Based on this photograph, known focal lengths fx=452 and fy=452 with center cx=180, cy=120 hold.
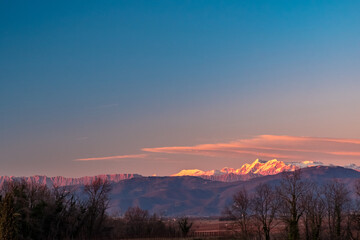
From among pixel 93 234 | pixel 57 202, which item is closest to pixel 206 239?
pixel 93 234

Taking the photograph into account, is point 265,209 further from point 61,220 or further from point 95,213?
point 61,220

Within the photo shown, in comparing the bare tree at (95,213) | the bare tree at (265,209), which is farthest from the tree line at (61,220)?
the bare tree at (265,209)

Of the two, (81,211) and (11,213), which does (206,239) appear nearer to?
(81,211)

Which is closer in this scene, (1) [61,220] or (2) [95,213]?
(1) [61,220]

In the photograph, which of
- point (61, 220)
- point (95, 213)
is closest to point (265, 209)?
point (95, 213)

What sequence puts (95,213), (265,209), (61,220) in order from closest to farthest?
(61,220), (95,213), (265,209)

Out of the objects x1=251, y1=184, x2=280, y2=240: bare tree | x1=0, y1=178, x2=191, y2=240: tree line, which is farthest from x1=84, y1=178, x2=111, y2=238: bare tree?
x1=251, y1=184, x2=280, y2=240: bare tree

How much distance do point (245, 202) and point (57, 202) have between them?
40.0m

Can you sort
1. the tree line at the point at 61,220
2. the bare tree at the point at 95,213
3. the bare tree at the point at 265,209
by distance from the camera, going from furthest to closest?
the bare tree at the point at 95,213 → the bare tree at the point at 265,209 → the tree line at the point at 61,220

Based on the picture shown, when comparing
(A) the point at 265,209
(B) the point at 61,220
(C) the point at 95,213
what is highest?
(A) the point at 265,209

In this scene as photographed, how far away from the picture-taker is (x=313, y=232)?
3127 inches

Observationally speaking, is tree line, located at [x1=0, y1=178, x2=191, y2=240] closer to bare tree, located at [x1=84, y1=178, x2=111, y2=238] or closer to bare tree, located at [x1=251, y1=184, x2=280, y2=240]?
bare tree, located at [x1=84, y1=178, x2=111, y2=238]

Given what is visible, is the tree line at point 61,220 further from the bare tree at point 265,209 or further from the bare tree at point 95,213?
the bare tree at point 265,209

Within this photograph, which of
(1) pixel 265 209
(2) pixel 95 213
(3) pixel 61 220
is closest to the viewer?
(3) pixel 61 220
